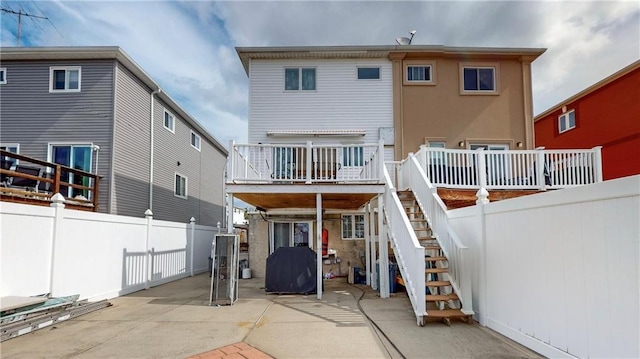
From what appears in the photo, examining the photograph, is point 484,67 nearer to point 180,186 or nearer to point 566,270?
point 566,270

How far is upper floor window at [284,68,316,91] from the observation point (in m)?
11.4

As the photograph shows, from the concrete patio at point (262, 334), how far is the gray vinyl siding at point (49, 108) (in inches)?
244

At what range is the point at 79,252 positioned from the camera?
651 centimetres

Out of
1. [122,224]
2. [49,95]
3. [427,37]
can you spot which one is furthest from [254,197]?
[427,37]

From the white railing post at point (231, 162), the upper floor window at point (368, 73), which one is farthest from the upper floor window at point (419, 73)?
the white railing post at point (231, 162)

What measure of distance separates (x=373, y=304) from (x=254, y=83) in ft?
26.3

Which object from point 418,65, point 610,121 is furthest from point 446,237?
point 610,121

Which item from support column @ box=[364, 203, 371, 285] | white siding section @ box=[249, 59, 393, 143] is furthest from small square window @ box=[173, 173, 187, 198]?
support column @ box=[364, 203, 371, 285]

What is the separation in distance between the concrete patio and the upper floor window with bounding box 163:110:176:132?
836 cm

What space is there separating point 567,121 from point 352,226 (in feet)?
37.4

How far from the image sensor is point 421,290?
505 centimetres

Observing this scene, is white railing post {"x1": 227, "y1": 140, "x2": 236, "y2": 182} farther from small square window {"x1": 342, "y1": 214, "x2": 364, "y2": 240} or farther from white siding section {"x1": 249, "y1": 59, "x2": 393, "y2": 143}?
small square window {"x1": 342, "y1": 214, "x2": 364, "y2": 240}

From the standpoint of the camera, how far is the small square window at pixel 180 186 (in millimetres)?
14289

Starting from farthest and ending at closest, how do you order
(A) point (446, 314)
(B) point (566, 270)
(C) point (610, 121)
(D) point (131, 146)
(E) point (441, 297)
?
(C) point (610, 121)
(D) point (131, 146)
(E) point (441, 297)
(A) point (446, 314)
(B) point (566, 270)
